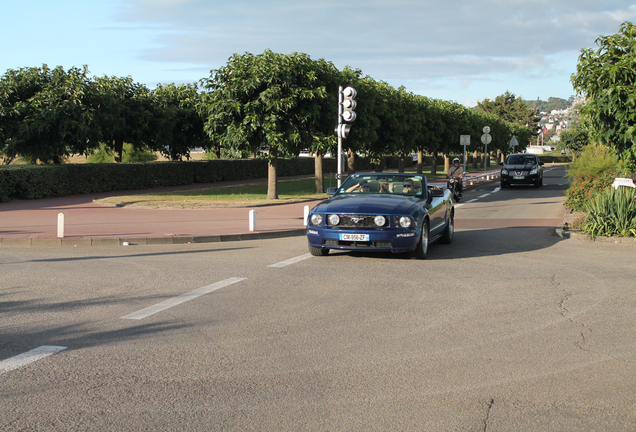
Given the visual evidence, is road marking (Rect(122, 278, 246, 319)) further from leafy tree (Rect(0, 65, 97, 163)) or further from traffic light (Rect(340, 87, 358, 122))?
leafy tree (Rect(0, 65, 97, 163))

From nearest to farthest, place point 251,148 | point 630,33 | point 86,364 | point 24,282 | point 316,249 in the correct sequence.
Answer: point 86,364, point 24,282, point 316,249, point 630,33, point 251,148

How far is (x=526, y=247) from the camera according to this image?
12180 millimetres

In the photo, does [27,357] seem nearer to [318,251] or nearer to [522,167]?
[318,251]

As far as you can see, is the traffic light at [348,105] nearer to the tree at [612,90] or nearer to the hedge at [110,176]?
the tree at [612,90]

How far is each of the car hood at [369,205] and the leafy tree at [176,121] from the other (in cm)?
2371

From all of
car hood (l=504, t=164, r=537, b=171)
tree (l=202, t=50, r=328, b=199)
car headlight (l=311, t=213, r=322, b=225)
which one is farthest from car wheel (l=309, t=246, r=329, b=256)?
car hood (l=504, t=164, r=537, b=171)

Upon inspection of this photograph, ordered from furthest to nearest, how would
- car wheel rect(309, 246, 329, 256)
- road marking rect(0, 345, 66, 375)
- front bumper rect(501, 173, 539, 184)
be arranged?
front bumper rect(501, 173, 539, 184) < car wheel rect(309, 246, 329, 256) < road marking rect(0, 345, 66, 375)

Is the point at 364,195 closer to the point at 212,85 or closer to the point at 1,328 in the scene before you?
the point at 1,328

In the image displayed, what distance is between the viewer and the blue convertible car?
9.88 metres

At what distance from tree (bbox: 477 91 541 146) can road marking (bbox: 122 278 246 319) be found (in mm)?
127931

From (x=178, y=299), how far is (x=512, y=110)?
131374mm

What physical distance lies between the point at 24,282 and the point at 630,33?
12727mm

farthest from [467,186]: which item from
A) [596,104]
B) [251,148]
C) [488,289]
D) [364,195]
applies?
[488,289]

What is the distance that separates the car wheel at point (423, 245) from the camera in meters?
10.3
